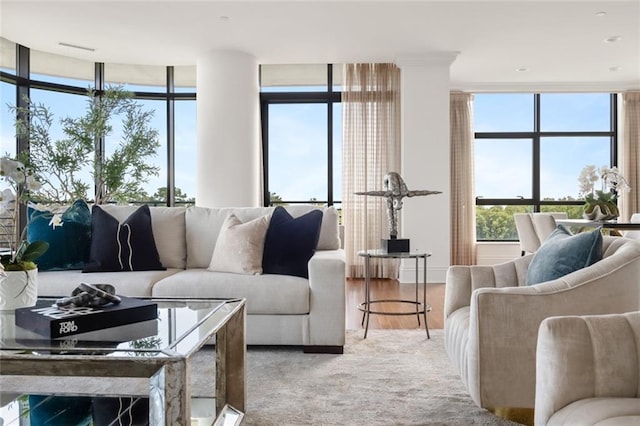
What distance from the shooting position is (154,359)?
4.80 feet

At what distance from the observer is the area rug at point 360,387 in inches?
87.2

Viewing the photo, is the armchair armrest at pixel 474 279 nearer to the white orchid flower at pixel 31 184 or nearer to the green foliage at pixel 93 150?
the white orchid flower at pixel 31 184

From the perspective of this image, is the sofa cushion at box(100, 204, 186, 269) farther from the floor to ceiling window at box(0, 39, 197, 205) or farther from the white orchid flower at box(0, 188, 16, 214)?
the floor to ceiling window at box(0, 39, 197, 205)

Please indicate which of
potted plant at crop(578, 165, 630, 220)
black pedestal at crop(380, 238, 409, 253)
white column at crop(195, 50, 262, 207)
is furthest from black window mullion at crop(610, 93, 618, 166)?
black pedestal at crop(380, 238, 409, 253)

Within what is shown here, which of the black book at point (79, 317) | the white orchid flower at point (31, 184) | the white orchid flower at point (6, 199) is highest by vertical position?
the white orchid flower at point (31, 184)

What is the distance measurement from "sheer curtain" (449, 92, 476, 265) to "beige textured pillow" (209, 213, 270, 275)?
4658mm

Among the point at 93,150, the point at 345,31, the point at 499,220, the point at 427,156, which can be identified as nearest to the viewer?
the point at 345,31

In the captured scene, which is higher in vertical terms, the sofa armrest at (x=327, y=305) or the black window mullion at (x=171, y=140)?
the black window mullion at (x=171, y=140)

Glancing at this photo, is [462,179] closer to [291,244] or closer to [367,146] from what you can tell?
[367,146]

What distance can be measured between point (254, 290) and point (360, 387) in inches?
35.8

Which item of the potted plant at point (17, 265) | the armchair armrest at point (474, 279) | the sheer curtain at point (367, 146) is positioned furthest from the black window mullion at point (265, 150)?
the potted plant at point (17, 265)

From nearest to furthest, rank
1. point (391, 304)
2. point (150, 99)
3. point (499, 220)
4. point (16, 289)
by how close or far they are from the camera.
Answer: point (16, 289) → point (391, 304) → point (150, 99) → point (499, 220)

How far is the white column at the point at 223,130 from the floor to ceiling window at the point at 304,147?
0.99 m

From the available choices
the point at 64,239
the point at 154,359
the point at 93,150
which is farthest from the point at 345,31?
the point at 154,359
